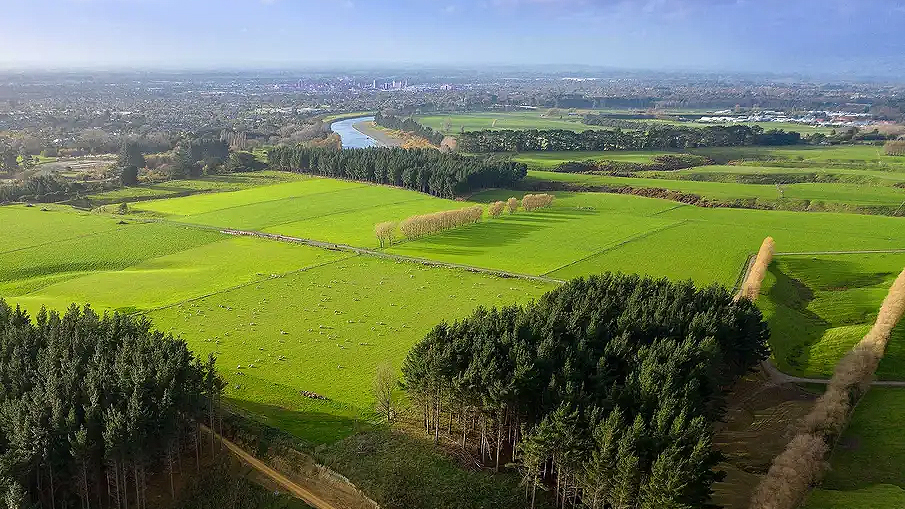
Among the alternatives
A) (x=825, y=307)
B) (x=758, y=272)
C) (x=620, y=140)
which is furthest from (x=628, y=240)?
(x=620, y=140)

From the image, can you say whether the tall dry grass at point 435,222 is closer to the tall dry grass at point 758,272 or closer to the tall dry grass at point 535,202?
the tall dry grass at point 535,202

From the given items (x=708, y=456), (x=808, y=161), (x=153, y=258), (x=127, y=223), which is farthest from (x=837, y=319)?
(x=808, y=161)

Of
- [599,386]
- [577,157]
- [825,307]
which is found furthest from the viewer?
[577,157]

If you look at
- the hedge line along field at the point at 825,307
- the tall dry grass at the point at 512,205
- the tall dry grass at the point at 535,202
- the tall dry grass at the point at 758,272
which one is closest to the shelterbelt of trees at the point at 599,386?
the hedge line along field at the point at 825,307

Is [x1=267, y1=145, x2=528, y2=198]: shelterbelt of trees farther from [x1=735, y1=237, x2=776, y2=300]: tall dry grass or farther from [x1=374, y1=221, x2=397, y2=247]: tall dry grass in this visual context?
[x1=735, y1=237, x2=776, y2=300]: tall dry grass

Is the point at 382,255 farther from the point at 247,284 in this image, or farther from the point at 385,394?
the point at 385,394

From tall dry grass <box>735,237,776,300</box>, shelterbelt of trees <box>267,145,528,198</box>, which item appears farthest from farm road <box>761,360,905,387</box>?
shelterbelt of trees <box>267,145,528,198</box>
